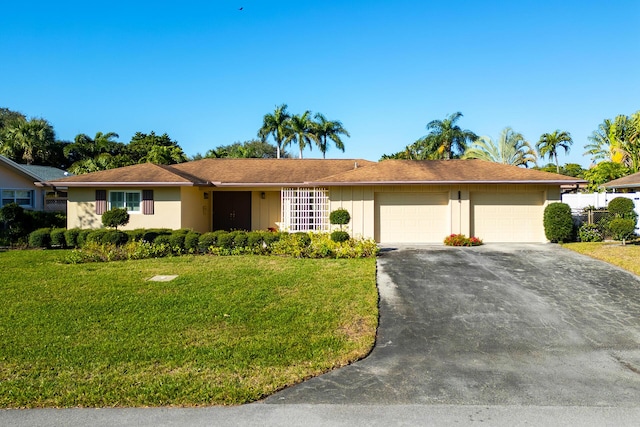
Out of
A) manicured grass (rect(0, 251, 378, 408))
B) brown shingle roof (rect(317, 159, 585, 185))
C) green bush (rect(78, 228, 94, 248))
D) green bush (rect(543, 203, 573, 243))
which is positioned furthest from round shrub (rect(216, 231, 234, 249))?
green bush (rect(543, 203, 573, 243))

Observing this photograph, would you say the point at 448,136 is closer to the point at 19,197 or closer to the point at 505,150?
the point at 505,150

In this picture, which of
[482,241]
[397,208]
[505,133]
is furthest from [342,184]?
[505,133]

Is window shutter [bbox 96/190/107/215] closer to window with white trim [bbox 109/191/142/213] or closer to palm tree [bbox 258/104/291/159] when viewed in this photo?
window with white trim [bbox 109/191/142/213]

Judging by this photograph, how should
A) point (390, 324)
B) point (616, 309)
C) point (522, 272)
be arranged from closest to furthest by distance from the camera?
1. point (390, 324)
2. point (616, 309)
3. point (522, 272)

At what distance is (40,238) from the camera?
14.7 meters

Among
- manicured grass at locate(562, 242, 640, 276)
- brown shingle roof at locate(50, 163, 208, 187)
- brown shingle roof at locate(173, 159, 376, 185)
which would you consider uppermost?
brown shingle roof at locate(173, 159, 376, 185)

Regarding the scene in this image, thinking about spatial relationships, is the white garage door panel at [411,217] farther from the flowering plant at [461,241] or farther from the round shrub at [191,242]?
the round shrub at [191,242]

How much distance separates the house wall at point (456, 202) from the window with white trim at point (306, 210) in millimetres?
528

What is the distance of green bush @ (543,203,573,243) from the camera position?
14484 mm

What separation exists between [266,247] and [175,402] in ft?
30.8

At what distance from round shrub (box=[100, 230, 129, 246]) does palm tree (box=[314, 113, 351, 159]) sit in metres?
23.0

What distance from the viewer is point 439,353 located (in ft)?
17.3

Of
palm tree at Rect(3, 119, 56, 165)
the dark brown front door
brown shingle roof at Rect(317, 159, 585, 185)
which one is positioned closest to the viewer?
brown shingle roof at Rect(317, 159, 585, 185)

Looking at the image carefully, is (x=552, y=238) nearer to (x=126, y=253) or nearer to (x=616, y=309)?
(x=616, y=309)
